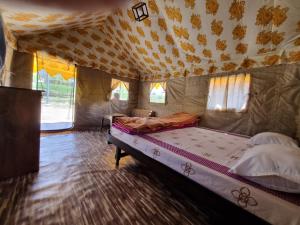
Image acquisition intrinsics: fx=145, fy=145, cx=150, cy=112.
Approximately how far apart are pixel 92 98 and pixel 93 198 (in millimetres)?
3701

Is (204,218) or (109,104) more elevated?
(109,104)

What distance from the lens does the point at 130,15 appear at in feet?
10.6

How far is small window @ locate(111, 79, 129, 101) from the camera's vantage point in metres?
5.28

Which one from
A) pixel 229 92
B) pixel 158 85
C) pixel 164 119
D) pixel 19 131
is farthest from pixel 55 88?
pixel 229 92

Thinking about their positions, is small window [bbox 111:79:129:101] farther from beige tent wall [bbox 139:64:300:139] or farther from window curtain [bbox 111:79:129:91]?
beige tent wall [bbox 139:64:300:139]

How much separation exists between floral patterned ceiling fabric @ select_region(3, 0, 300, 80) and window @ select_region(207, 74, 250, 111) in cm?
23

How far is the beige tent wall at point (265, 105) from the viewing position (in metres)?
2.32

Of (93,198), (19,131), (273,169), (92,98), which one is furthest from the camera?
(92,98)

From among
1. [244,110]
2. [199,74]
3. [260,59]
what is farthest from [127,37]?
[244,110]

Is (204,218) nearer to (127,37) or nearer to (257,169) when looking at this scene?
(257,169)

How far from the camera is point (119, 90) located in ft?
18.0

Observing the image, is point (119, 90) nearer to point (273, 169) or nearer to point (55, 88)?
point (55, 88)

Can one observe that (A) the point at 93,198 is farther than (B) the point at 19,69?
No

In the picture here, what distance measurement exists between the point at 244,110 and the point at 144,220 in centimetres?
267
